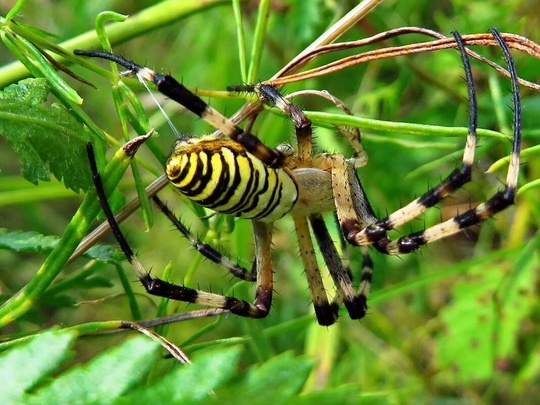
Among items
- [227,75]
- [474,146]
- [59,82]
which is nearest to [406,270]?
[227,75]

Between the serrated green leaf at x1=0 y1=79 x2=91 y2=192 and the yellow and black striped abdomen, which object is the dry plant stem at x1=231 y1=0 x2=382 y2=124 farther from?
the serrated green leaf at x1=0 y1=79 x2=91 y2=192

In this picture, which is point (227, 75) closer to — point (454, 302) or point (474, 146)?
point (454, 302)

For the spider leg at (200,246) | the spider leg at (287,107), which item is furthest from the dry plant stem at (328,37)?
the spider leg at (200,246)

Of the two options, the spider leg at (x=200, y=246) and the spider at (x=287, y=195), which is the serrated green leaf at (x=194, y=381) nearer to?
the spider at (x=287, y=195)

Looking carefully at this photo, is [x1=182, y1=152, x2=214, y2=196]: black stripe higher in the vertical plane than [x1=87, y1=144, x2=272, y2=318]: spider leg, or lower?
higher

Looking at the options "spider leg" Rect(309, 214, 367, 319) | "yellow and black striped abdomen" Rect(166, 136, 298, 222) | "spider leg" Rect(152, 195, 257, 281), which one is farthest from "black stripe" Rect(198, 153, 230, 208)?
"spider leg" Rect(309, 214, 367, 319)

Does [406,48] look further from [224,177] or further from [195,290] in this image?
[195,290]
